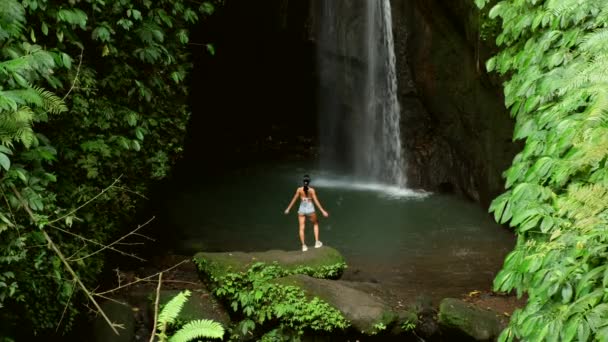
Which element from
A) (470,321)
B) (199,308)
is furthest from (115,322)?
(470,321)

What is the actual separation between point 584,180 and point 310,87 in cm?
1541

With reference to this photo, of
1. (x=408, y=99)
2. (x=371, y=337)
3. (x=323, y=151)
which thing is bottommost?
(x=371, y=337)

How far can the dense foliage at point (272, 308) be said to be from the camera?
6.89 metres

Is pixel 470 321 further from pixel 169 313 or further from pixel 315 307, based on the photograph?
pixel 169 313

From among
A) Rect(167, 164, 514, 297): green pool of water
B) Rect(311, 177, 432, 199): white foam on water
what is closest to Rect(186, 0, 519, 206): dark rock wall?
Rect(311, 177, 432, 199): white foam on water

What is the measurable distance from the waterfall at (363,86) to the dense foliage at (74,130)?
7.83 metres

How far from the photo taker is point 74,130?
22.3 feet

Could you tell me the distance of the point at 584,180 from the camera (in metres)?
3.51

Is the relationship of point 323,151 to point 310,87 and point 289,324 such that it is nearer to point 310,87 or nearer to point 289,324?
point 310,87

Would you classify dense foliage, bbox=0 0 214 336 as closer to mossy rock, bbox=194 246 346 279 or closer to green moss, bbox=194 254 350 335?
mossy rock, bbox=194 246 346 279

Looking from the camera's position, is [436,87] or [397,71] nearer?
[436,87]

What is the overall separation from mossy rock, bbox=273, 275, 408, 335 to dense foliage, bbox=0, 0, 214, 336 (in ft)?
8.17

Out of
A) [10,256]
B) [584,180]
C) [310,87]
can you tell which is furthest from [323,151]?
[584,180]

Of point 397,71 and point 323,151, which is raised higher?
point 397,71
